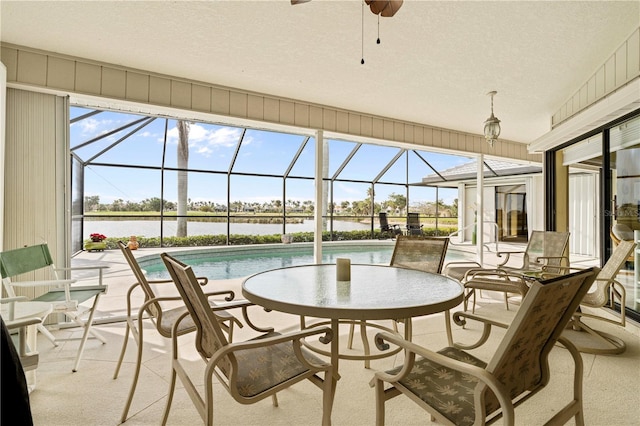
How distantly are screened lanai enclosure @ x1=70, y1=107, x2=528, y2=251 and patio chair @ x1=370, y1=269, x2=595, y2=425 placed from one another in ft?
24.8

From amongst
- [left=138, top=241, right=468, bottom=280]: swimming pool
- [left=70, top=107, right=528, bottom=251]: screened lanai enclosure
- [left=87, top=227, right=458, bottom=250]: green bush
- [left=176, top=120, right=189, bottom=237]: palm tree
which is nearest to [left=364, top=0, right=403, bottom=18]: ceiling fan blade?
[left=138, top=241, right=468, bottom=280]: swimming pool

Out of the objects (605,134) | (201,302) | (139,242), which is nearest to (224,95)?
(201,302)

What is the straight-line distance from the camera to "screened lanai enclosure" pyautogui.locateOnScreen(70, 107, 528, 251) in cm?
868

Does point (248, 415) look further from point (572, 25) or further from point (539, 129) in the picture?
point (539, 129)

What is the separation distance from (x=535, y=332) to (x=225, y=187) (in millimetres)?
11128

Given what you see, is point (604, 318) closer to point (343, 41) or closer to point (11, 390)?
point (343, 41)

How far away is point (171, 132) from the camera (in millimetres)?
9219

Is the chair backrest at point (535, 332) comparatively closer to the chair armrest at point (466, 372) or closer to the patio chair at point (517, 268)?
the chair armrest at point (466, 372)

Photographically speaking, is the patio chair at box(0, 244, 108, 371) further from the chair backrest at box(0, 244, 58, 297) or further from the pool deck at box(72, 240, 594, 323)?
the pool deck at box(72, 240, 594, 323)

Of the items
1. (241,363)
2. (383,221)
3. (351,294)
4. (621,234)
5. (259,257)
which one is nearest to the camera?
(241,363)

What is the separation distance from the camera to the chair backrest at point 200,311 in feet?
3.97

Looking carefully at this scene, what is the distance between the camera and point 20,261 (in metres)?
2.55

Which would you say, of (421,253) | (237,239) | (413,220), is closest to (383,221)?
(413,220)

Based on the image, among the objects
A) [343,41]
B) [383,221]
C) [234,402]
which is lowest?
[234,402]
